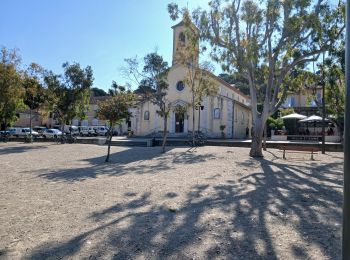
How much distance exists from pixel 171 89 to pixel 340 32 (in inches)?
1209

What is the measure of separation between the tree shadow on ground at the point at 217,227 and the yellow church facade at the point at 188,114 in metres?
33.0

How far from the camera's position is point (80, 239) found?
5035mm

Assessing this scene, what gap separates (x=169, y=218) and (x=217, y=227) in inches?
39.0

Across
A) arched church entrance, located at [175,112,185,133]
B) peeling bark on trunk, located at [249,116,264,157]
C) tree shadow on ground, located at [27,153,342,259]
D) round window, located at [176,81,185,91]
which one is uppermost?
round window, located at [176,81,185,91]

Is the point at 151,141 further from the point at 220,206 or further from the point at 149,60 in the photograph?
the point at 220,206

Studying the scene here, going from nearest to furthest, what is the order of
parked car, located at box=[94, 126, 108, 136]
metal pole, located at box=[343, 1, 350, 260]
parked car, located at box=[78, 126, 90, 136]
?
metal pole, located at box=[343, 1, 350, 260]
parked car, located at box=[78, 126, 90, 136]
parked car, located at box=[94, 126, 108, 136]

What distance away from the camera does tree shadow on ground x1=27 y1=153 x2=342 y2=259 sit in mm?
4543

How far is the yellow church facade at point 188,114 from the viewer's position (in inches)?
1722

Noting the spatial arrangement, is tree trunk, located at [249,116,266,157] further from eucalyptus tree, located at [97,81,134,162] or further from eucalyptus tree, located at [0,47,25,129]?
eucalyptus tree, located at [0,47,25,129]

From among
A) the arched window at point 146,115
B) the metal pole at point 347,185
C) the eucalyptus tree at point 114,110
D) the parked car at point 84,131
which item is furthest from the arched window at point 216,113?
the metal pole at point 347,185

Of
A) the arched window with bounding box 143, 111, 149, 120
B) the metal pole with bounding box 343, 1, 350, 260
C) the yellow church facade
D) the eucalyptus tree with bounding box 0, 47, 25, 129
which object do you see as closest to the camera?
the metal pole with bounding box 343, 1, 350, 260

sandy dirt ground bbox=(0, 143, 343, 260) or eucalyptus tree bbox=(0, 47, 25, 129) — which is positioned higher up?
eucalyptus tree bbox=(0, 47, 25, 129)

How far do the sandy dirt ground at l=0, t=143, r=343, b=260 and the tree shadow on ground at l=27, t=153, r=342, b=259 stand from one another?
1cm

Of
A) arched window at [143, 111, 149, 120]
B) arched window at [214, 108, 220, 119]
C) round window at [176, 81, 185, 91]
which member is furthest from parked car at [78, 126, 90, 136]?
arched window at [214, 108, 220, 119]
